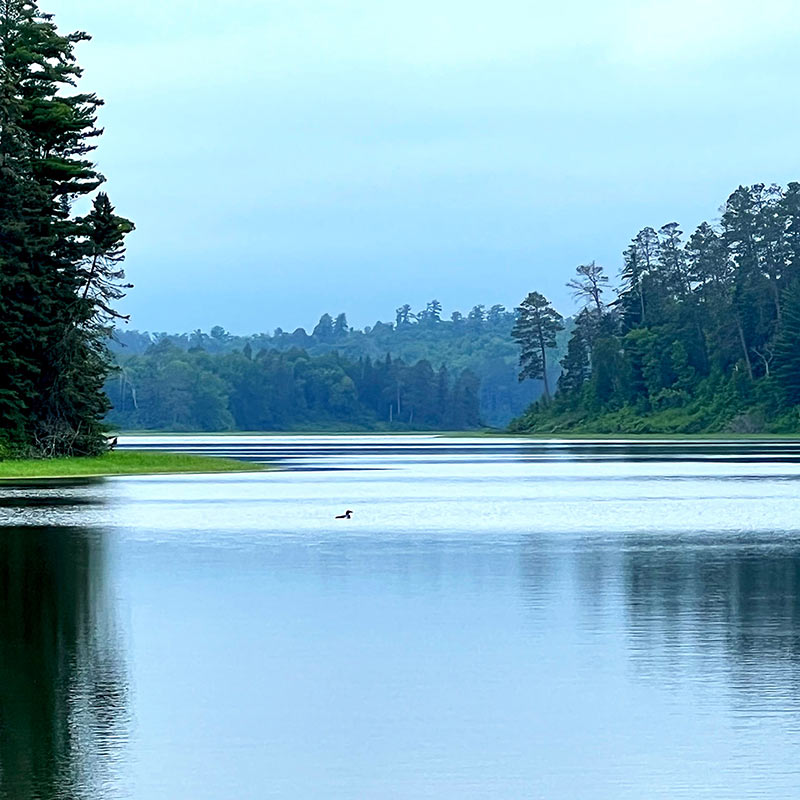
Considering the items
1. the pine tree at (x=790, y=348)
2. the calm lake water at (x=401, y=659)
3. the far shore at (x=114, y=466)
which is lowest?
the calm lake water at (x=401, y=659)

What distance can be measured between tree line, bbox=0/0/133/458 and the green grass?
103 centimetres

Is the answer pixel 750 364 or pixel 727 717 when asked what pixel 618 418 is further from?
pixel 727 717

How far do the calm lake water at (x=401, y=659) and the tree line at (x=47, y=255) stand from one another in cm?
3610

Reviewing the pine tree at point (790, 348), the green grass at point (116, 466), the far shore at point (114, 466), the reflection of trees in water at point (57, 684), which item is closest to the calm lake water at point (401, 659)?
the reflection of trees in water at point (57, 684)

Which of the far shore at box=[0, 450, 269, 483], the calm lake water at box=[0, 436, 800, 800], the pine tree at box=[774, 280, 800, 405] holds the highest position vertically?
the pine tree at box=[774, 280, 800, 405]

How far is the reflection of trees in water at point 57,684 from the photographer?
1395cm

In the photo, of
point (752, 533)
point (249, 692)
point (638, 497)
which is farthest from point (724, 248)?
point (249, 692)

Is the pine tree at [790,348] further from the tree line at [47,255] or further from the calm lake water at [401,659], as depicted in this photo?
the calm lake water at [401,659]

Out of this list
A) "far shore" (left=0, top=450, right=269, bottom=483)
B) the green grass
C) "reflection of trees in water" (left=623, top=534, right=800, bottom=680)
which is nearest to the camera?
"reflection of trees in water" (left=623, top=534, right=800, bottom=680)

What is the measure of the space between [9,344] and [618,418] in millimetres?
107168

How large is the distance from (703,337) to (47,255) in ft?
341

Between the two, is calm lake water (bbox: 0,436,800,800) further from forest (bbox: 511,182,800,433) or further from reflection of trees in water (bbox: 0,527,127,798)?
forest (bbox: 511,182,800,433)

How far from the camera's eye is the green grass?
7450 cm

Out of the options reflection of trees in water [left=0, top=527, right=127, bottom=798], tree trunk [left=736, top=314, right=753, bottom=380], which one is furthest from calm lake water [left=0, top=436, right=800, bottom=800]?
tree trunk [left=736, top=314, right=753, bottom=380]
